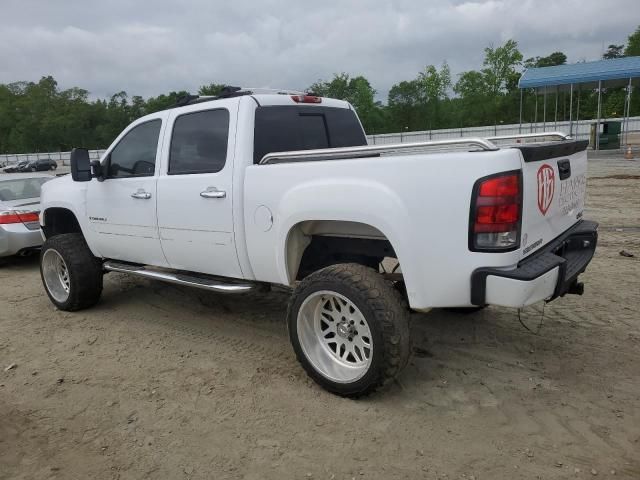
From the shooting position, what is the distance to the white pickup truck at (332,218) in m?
2.91

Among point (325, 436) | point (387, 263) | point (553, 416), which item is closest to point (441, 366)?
point (553, 416)

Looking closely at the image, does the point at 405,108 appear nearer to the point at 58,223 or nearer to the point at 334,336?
the point at 58,223

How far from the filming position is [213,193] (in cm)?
400

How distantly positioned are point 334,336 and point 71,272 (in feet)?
10.4

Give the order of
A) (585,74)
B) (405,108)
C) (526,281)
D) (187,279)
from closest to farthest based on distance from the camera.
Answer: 1. (526,281)
2. (187,279)
3. (585,74)
4. (405,108)

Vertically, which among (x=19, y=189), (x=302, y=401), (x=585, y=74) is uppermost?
(x=585, y=74)

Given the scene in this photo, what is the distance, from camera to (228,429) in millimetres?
3260

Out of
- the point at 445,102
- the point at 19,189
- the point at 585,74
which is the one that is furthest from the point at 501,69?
the point at 19,189

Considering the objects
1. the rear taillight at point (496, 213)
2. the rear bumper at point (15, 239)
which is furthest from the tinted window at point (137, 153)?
the rear bumper at point (15, 239)

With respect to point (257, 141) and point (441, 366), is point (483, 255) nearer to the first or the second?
point (441, 366)

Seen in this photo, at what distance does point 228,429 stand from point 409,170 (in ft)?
6.32

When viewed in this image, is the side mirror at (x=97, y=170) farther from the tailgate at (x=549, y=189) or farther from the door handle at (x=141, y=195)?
the tailgate at (x=549, y=189)

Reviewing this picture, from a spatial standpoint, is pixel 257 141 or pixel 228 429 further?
pixel 257 141

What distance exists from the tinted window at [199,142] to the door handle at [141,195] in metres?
0.31
